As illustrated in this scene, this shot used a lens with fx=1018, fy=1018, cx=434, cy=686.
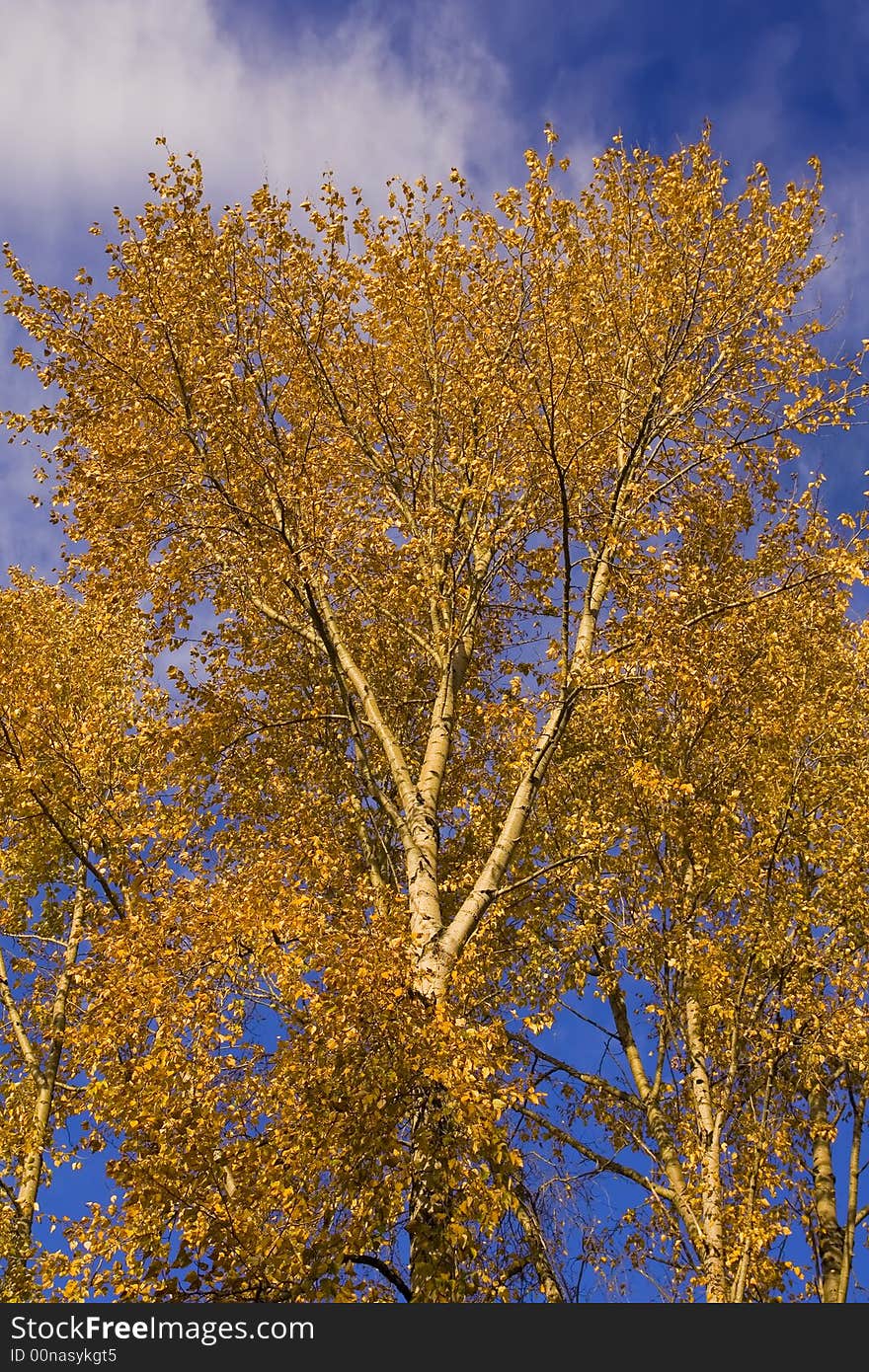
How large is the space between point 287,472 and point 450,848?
20.8ft

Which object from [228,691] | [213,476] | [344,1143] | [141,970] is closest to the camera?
[344,1143]

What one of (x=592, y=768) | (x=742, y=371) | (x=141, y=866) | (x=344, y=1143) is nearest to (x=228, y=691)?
(x=141, y=866)

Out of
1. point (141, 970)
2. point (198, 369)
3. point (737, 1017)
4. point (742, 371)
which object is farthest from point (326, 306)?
point (737, 1017)

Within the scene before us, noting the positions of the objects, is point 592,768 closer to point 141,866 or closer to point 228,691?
point 228,691

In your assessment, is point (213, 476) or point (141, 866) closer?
point (141, 866)

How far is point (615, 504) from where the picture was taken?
46.6 feet

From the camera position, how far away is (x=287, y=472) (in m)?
13.0

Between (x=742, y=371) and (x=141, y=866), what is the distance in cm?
1151

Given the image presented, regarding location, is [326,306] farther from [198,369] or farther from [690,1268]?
[690,1268]
